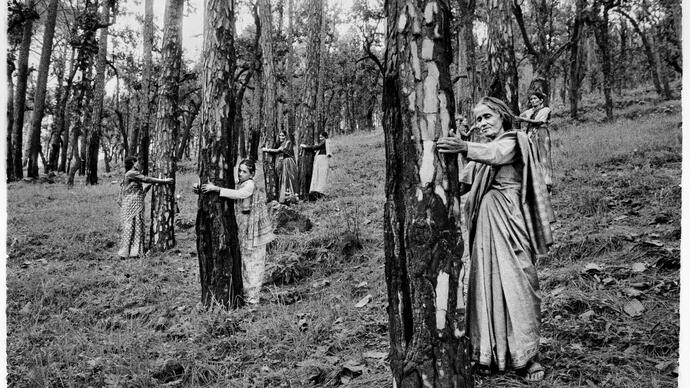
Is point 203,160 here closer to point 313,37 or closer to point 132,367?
point 132,367

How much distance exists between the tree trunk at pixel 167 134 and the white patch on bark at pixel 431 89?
250 inches

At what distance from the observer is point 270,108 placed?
10.9 meters

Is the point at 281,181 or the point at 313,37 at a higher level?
the point at 313,37

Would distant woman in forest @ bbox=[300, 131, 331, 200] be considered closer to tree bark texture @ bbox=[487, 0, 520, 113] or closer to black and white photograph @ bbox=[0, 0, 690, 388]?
black and white photograph @ bbox=[0, 0, 690, 388]

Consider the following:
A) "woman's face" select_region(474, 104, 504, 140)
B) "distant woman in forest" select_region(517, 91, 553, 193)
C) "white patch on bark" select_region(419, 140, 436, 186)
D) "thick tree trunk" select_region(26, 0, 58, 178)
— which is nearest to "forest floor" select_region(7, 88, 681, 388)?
"distant woman in forest" select_region(517, 91, 553, 193)

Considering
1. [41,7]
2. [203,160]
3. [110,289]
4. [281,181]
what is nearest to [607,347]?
[203,160]

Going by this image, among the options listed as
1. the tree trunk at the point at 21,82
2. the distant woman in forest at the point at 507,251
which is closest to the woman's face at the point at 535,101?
the distant woman in forest at the point at 507,251

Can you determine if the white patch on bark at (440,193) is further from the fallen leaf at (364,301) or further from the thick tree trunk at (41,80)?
the thick tree trunk at (41,80)

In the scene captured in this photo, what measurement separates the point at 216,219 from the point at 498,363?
10.5ft

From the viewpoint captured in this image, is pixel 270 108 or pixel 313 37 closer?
pixel 270 108

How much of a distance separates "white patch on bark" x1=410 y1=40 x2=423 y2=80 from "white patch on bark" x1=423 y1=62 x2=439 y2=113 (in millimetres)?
42

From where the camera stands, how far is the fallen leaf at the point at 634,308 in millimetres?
3752

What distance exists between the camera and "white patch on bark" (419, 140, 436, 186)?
7.72 ft

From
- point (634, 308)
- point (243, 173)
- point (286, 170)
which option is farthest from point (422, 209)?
point (286, 170)
